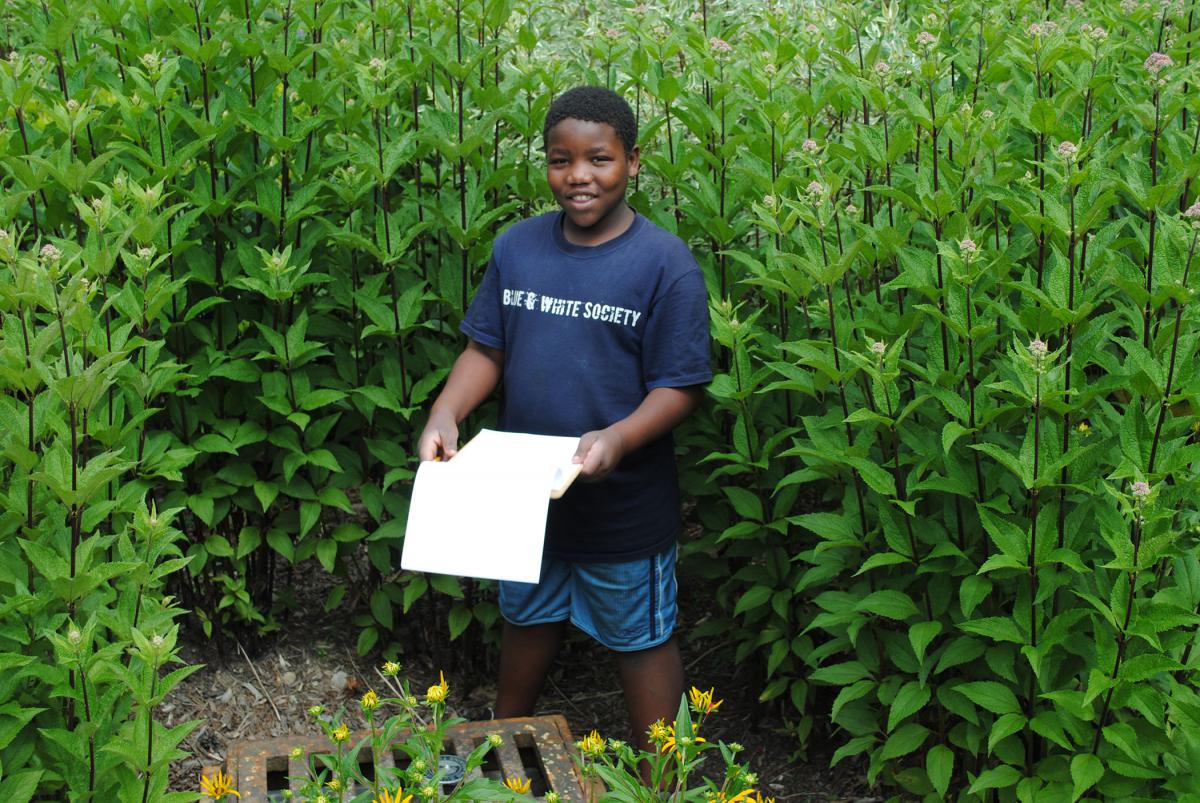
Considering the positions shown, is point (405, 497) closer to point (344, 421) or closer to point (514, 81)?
point (344, 421)

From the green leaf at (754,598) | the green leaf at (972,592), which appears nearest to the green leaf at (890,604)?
the green leaf at (972,592)

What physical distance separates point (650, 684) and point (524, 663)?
370 millimetres

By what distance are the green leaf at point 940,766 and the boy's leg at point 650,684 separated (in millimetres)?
758

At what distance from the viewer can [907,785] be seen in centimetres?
305

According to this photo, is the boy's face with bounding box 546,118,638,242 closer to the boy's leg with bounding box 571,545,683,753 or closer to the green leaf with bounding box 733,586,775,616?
the boy's leg with bounding box 571,545,683,753

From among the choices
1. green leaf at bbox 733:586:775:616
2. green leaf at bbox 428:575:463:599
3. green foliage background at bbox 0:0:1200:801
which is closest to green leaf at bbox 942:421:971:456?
green foliage background at bbox 0:0:1200:801

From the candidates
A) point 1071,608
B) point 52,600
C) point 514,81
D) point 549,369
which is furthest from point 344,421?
point 1071,608

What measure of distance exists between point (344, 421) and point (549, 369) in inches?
33.4

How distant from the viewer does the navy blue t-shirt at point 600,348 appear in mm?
3201

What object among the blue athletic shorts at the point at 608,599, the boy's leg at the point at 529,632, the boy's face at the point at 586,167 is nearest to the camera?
the boy's face at the point at 586,167

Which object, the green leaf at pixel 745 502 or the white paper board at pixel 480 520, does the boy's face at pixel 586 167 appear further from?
the green leaf at pixel 745 502

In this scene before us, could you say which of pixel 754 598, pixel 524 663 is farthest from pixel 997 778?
pixel 524 663

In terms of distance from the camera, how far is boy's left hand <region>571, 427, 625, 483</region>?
2.98 meters

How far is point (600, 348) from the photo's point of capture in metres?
3.23
